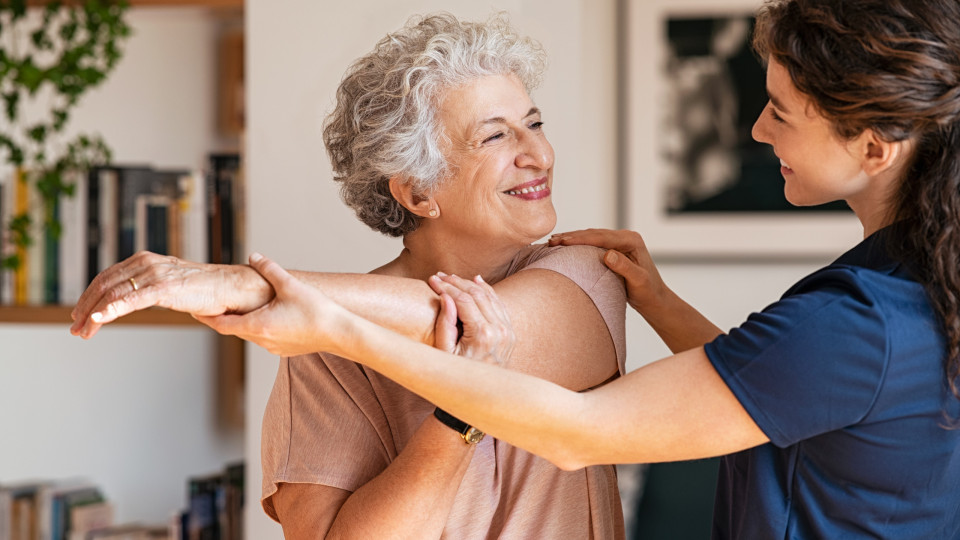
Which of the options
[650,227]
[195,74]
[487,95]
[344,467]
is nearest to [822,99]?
[487,95]

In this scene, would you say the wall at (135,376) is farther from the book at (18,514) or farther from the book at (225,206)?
the book at (225,206)

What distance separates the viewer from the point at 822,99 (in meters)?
1.05

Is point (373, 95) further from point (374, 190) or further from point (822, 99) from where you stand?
point (822, 99)

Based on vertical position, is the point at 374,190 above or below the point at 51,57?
below

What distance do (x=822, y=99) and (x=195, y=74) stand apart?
2.67 meters

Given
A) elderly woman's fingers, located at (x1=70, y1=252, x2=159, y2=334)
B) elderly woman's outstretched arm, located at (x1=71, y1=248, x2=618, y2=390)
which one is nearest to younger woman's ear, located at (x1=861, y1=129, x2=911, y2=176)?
elderly woman's outstretched arm, located at (x1=71, y1=248, x2=618, y2=390)

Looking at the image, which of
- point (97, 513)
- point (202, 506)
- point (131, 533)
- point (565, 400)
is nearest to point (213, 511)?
point (202, 506)

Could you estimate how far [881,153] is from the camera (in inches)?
41.4

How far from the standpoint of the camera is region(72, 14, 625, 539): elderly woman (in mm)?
1253

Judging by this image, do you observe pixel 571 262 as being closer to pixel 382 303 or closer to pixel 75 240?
Result: pixel 382 303

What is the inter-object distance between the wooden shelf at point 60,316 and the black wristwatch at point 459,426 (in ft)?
3.69

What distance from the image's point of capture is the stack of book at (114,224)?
7.62 ft

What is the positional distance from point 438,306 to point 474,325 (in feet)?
0.22

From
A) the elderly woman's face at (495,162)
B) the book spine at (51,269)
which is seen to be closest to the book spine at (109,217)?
the book spine at (51,269)
